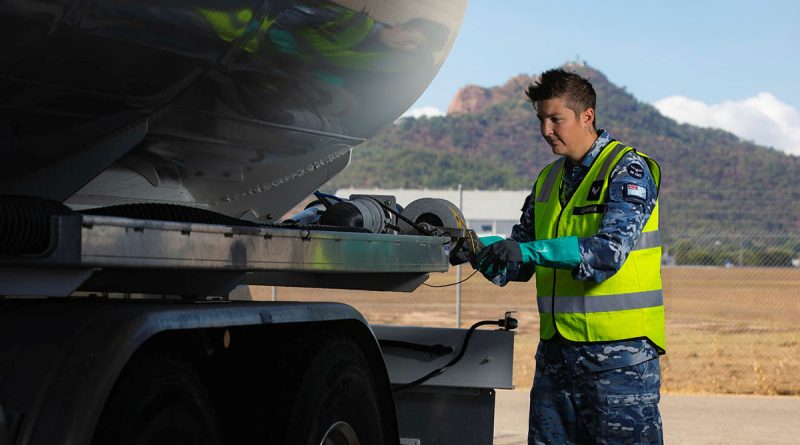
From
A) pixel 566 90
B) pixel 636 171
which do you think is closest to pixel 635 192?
pixel 636 171

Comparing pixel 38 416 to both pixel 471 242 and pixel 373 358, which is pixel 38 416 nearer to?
pixel 373 358

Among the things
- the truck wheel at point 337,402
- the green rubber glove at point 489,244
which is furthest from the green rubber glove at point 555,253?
the truck wheel at point 337,402

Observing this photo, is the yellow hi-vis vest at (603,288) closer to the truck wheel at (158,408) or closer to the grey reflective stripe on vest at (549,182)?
the grey reflective stripe on vest at (549,182)

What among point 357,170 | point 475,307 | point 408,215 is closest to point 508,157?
point 357,170

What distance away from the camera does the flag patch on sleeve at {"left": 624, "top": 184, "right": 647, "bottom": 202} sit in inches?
170

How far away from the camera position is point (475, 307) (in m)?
29.4

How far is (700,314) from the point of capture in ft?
95.2

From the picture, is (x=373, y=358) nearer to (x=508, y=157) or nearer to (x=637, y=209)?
(x=637, y=209)

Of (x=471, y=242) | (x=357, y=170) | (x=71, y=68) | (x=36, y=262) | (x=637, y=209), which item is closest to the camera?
(x=36, y=262)

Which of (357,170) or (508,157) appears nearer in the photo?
(357,170)

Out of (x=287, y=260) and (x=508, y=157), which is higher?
(x=508, y=157)

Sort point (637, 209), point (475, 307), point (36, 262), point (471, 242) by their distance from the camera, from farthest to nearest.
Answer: point (475, 307) < point (471, 242) < point (637, 209) < point (36, 262)

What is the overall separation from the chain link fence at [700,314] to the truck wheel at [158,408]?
219cm

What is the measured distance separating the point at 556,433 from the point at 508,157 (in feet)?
407
